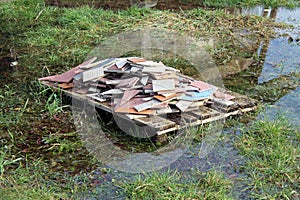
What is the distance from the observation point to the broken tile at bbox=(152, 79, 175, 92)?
11.8 ft

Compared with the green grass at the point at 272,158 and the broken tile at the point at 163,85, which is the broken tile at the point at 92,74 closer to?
the broken tile at the point at 163,85

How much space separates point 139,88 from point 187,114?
53 centimetres

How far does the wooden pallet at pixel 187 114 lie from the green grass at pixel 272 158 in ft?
0.80

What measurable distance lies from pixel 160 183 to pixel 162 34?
3.69m

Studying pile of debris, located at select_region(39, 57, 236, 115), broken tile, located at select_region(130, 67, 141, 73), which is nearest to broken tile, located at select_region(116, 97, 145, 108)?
pile of debris, located at select_region(39, 57, 236, 115)

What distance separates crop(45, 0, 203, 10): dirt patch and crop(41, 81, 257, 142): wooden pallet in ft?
13.4

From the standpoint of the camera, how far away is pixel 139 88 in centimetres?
373

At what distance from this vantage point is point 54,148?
3.32m

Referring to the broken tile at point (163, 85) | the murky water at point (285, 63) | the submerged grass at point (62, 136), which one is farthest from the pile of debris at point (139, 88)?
the murky water at point (285, 63)

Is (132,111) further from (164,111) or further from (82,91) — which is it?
(82,91)

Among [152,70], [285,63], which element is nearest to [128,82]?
[152,70]

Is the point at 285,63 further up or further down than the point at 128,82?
further down

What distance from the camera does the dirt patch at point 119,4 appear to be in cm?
766

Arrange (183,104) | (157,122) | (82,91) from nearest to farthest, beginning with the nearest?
(157,122)
(183,104)
(82,91)
